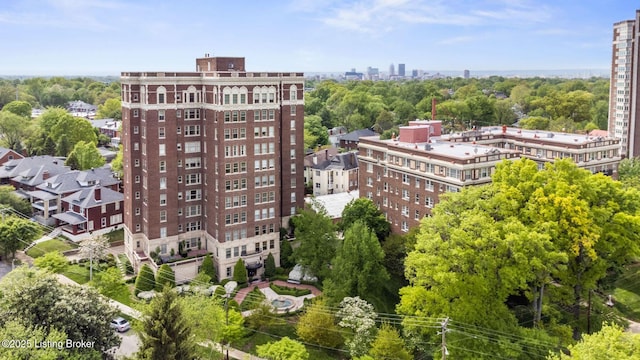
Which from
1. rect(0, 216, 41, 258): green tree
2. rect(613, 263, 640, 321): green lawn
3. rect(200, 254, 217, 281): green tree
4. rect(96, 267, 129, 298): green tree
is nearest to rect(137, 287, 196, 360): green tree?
rect(96, 267, 129, 298): green tree

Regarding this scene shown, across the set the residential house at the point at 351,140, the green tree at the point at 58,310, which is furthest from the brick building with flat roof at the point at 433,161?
the residential house at the point at 351,140

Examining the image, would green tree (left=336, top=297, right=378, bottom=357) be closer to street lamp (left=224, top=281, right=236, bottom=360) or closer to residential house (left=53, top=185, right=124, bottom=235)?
street lamp (left=224, top=281, right=236, bottom=360)

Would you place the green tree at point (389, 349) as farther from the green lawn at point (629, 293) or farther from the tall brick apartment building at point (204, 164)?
the green lawn at point (629, 293)

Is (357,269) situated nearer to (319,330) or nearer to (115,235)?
(319,330)

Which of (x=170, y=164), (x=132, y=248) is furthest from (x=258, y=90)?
(x=132, y=248)

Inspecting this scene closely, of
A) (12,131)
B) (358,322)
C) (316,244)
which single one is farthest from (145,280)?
(12,131)

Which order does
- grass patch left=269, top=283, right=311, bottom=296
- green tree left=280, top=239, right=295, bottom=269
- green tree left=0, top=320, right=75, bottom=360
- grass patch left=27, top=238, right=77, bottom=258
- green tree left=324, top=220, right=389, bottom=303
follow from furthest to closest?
grass patch left=27, top=238, right=77, bottom=258
green tree left=280, top=239, right=295, bottom=269
grass patch left=269, top=283, right=311, bottom=296
green tree left=324, top=220, right=389, bottom=303
green tree left=0, top=320, right=75, bottom=360
